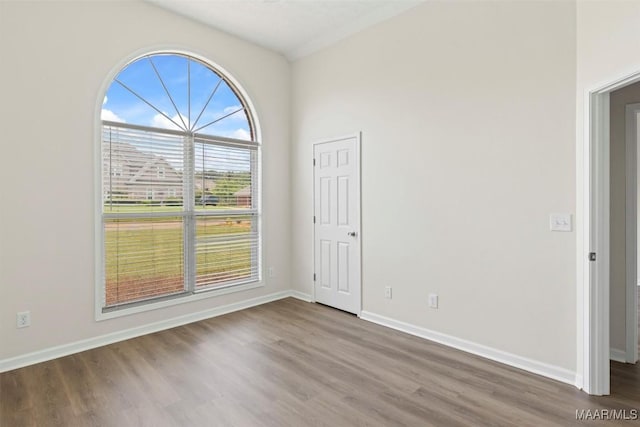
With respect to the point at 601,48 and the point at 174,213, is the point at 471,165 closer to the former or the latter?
the point at 601,48

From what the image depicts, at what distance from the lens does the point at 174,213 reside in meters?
3.69

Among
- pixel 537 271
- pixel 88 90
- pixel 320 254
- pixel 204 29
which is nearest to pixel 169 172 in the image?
pixel 88 90

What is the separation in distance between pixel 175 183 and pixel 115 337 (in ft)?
5.55

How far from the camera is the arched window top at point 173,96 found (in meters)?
3.41

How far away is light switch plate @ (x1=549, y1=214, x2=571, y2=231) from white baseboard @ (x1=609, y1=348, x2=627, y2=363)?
1.26 m

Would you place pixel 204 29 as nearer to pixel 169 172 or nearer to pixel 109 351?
pixel 169 172

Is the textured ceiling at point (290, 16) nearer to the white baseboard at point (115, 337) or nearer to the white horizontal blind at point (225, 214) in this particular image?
the white horizontal blind at point (225, 214)

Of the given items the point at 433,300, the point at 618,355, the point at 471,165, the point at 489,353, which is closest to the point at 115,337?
the point at 433,300

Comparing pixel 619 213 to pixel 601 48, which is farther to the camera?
pixel 619 213

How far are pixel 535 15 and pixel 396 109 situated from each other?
1.36 m

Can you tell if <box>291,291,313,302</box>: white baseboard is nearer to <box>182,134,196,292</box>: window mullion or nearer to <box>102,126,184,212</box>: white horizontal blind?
<box>182,134,196,292</box>: window mullion

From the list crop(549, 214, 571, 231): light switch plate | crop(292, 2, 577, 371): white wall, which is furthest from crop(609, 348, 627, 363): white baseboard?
crop(549, 214, 571, 231): light switch plate

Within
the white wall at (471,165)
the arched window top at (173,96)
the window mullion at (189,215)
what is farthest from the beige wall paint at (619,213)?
the window mullion at (189,215)

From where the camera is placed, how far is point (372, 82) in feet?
12.2
